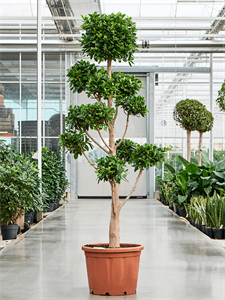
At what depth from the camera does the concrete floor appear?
11.2 feet

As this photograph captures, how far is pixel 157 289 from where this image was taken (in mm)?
3504

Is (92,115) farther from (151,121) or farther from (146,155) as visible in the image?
(151,121)

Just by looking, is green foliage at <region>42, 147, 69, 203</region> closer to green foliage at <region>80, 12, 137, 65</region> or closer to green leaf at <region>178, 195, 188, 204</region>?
green leaf at <region>178, 195, 188, 204</region>

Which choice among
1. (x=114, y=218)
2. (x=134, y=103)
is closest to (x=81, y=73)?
(x=134, y=103)

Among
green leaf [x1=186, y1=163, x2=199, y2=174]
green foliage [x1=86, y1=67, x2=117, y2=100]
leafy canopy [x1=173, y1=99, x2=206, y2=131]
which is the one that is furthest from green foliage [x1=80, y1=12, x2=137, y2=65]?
leafy canopy [x1=173, y1=99, x2=206, y2=131]

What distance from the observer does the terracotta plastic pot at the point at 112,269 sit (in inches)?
121

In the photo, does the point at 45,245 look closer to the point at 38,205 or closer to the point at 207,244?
the point at 38,205

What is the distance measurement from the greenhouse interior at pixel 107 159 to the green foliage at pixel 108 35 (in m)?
0.01

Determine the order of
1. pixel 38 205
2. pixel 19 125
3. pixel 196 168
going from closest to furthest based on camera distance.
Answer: pixel 38 205, pixel 196 168, pixel 19 125

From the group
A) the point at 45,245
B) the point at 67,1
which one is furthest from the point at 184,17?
the point at 45,245

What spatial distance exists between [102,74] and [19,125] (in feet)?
28.8

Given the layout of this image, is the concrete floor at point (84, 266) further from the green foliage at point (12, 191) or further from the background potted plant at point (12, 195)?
the green foliage at point (12, 191)

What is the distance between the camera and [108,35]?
3.33m

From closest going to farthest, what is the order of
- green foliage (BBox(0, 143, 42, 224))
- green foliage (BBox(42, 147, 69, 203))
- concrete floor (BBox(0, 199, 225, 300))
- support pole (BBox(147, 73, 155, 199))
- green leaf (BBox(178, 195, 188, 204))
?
1. concrete floor (BBox(0, 199, 225, 300))
2. green foliage (BBox(0, 143, 42, 224))
3. green leaf (BBox(178, 195, 188, 204))
4. green foliage (BBox(42, 147, 69, 203))
5. support pole (BBox(147, 73, 155, 199))
